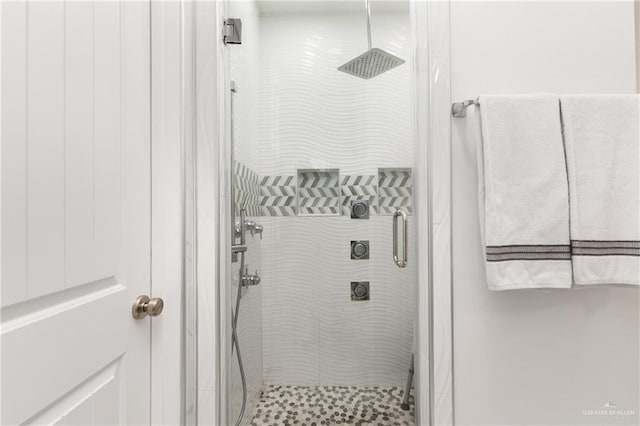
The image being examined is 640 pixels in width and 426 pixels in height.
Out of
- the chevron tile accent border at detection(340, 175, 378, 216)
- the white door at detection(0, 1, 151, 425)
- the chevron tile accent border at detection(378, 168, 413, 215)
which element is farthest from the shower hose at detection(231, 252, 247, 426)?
the chevron tile accent border at detection(378, 168, 413, 215)

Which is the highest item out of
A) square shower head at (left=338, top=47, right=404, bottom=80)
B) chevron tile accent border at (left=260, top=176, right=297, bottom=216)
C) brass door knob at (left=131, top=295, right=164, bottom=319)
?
square shower head at (left=338, top=47, right=404, bottom=80)

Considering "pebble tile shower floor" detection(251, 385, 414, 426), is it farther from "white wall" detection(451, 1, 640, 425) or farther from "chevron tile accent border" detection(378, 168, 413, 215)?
"chevron tile accent border" detection(378, 168, 413, 215)

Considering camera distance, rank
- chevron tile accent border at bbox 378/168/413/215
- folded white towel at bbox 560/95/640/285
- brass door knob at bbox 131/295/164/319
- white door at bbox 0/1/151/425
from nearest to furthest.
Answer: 1. white door at bbox 0/1/151/425
2. brass door knob at bbox 131/295/164/319
3. folded white towel at bbox 560/95/640/285
4. chevron tile accent border at bbox 378/168/413/215

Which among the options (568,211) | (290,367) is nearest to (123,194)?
(290,367)

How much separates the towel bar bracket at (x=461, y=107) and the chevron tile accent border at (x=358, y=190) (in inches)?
12.5

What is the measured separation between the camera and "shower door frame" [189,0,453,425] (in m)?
1.11

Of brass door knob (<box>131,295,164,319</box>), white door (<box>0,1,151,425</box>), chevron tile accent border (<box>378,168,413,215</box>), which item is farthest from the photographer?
chevron tile accent border (<box>378,168,413,215</box>)

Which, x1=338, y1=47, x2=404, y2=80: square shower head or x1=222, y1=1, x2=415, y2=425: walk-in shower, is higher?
x1=338, y1=47, x2=404, y2=80: square shower head

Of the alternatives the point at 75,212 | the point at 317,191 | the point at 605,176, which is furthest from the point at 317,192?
the point at 605,176

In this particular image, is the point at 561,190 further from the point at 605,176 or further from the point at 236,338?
the point at 236,338

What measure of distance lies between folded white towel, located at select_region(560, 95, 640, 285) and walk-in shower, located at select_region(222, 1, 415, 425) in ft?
1.52

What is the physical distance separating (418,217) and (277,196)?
0.47 m

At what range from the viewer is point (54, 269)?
2.25ft

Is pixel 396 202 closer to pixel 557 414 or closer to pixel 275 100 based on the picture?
pixel 275 100
